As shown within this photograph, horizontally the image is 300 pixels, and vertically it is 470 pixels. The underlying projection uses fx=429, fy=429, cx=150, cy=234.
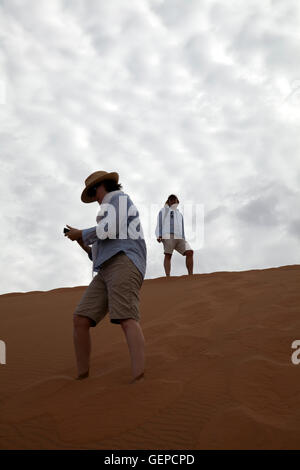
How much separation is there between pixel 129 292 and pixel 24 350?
200 centimetres

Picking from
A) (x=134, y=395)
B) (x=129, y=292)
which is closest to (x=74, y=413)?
(x=134, y=395)

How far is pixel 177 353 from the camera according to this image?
3.73m

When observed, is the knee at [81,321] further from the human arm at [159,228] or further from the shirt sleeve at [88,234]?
the human arm at [159,228]

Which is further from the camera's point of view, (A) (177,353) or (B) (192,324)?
(B) (192,324)

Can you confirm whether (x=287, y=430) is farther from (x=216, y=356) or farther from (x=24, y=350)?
(x=24, y=350)

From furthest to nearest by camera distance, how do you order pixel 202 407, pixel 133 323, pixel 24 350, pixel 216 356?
1. pixel 24 350
2. pixel 216 356
3. pixel 133 323
4. pixel 202 407

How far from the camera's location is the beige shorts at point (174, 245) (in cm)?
947

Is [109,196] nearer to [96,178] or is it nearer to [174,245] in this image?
[96,178]

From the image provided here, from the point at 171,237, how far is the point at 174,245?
0.68 feet

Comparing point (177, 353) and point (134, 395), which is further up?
point (177, 353)

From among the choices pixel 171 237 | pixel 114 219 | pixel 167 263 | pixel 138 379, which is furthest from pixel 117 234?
pixel 167 263

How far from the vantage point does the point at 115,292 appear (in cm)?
321

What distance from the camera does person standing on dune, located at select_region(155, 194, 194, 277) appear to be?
31.0 ft

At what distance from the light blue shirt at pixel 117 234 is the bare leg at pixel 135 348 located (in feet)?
1.52
